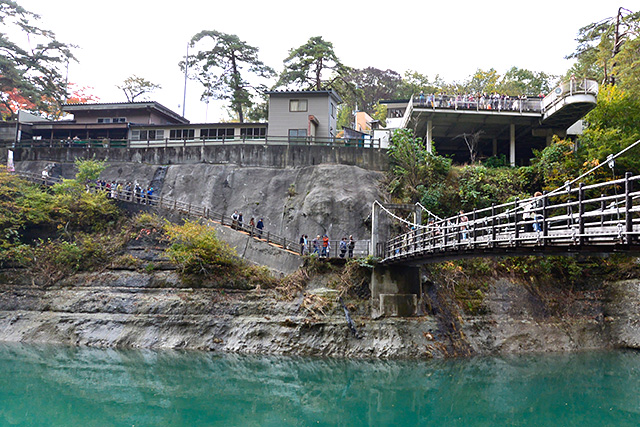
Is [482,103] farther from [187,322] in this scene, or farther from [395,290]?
[187,322]

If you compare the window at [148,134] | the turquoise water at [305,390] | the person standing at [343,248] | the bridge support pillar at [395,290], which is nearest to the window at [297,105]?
the window at [148,134]

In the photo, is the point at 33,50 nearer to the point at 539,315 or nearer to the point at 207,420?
the point at 207,420

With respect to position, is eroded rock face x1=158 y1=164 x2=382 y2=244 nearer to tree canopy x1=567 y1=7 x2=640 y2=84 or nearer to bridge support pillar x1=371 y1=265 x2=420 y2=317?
bridge support pillar x1=371 y1=265 x2=420 y2=317

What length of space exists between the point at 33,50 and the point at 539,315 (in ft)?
148

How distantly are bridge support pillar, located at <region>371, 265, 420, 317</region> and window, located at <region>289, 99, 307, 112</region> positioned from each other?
16.2m

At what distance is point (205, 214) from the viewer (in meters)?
27.0

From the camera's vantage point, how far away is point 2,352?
19.7m

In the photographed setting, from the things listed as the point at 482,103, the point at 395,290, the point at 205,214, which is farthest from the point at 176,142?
the point at 482,103

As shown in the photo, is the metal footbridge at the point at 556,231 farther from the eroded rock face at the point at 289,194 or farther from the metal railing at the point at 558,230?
the eroded rock face at the point at 289,194

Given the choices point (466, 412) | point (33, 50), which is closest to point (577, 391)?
point (466, 412)

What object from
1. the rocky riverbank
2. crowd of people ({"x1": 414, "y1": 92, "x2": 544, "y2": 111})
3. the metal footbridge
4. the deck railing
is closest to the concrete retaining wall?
the deck railing

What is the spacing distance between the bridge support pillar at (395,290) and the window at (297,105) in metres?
16.2

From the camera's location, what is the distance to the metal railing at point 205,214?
2434 cm

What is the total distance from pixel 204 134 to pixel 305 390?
23671 mm
